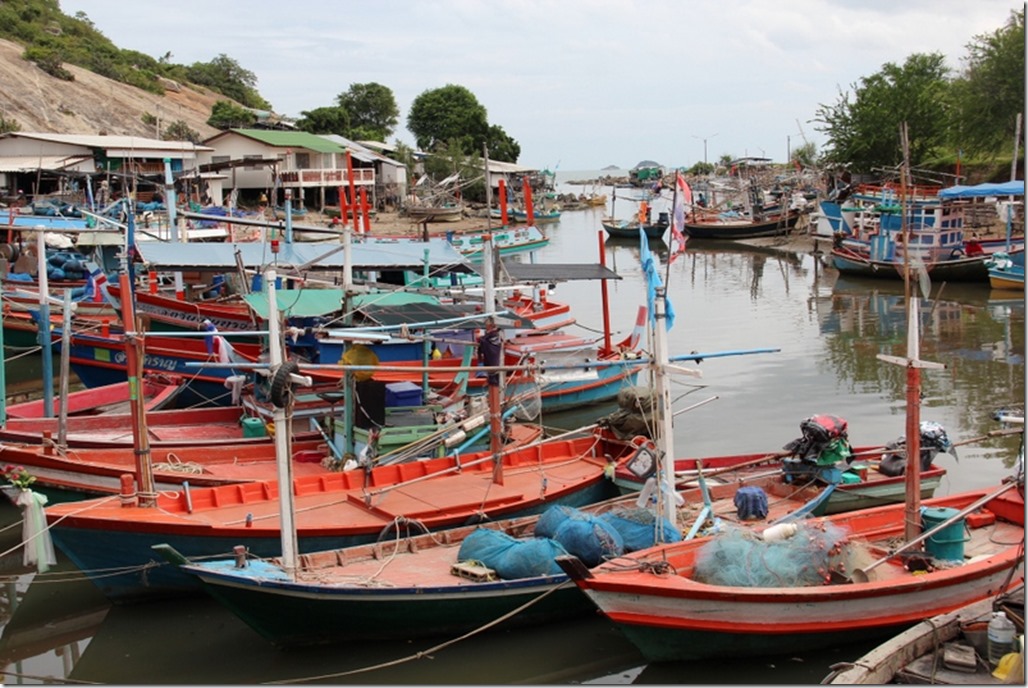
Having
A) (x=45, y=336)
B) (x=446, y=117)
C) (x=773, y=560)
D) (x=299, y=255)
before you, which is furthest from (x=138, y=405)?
(x=446, y=117)

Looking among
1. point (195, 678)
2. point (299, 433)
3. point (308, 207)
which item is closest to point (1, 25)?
point (308, 207)

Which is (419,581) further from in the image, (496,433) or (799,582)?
(799,582)

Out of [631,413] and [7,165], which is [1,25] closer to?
[7,165]

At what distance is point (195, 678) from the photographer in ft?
35.4

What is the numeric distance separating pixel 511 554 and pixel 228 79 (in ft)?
305

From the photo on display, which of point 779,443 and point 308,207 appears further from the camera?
point 308,207

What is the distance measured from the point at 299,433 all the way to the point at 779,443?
8.15m

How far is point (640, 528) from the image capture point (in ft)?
38.5

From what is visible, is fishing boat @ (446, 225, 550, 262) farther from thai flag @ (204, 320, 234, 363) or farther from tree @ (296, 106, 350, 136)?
tree @ (296, 106, 350, 136)

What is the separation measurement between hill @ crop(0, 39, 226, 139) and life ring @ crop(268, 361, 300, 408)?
50.5m

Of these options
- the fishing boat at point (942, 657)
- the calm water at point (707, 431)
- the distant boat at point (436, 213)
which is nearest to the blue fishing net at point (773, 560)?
the calm water at point (707, 431)

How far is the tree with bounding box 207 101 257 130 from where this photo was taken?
71625mm

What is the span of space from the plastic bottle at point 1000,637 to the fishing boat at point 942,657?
103mm

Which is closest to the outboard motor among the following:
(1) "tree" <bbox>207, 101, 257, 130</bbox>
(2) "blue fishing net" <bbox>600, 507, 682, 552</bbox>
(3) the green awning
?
(2) "blue fishing net" <bbox>600, 507, 682, 552</bbox>
